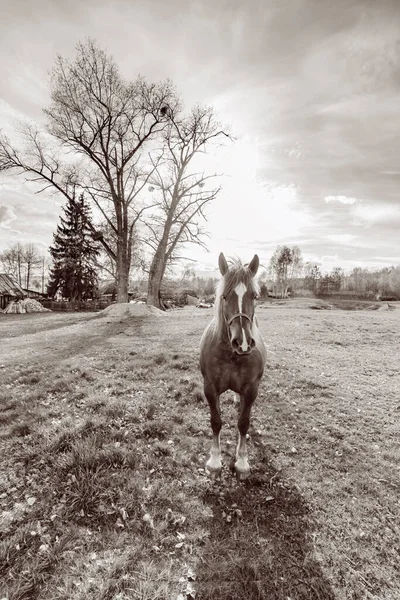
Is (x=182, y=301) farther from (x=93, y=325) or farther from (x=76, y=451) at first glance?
(x=76, y=451)

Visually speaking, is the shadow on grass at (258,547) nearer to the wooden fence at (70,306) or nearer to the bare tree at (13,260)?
the wooden fence at (70,306)

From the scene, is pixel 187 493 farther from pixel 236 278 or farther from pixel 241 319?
pixel 236 278

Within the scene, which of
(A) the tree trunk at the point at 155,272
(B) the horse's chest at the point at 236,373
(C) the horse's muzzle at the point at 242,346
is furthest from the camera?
(A) the tree trunk at the point at 155,272

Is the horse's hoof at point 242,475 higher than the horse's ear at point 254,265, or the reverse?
the horse's ear at point 254,265

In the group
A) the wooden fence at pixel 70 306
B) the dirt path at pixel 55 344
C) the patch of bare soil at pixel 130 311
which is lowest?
the wooden fence at pixel 70 306

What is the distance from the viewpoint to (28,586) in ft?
9.03

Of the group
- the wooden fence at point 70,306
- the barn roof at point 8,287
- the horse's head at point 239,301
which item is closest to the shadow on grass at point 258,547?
the horse's head at point 239,301

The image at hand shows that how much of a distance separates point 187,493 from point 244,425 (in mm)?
1255

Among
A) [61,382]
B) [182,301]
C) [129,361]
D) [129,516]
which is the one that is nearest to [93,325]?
[129,361]

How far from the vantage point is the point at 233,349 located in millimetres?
3676

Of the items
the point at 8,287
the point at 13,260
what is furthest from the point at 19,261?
the point at 8,287

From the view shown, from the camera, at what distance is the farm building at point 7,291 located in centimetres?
4184

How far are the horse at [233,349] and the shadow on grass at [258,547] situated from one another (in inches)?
16.1

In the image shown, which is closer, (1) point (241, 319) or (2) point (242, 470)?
(1) point (241, 319)
